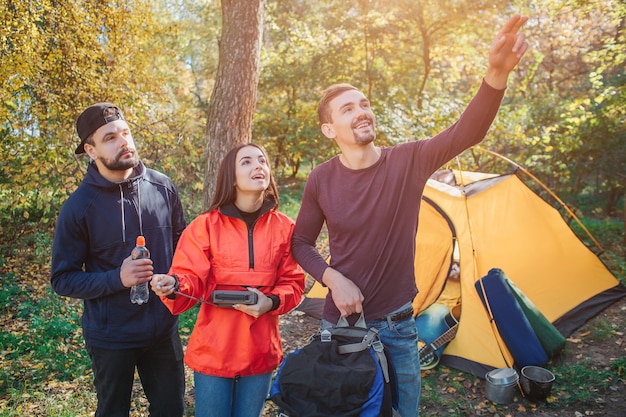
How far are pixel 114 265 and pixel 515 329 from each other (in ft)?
10.6

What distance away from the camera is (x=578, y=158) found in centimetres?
858

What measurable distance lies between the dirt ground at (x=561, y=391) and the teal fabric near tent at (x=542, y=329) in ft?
0.53

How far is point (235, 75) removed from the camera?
443 cm

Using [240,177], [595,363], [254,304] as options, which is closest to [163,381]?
[254,304]

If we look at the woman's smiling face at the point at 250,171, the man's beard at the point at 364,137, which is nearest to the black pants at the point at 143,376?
the woman's smiling face at the point at 250,171

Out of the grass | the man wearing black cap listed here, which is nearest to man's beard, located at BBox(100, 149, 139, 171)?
the man wearing black cap

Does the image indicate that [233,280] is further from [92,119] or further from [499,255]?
[499,255]

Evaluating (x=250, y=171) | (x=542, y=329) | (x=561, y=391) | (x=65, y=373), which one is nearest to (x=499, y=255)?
(x=542, y=329)

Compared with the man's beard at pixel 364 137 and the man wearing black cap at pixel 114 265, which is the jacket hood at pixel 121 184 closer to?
the man wearing black cap at pixel 114 265

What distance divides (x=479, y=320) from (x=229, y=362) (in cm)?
275

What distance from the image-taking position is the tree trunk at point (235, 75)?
4422 mm

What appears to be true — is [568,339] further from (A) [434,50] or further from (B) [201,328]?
(A) [434,50]

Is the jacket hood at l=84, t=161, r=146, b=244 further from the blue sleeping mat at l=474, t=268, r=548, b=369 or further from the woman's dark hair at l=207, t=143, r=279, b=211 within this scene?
the blue sleeping mat at l=474, t=268, r=548, b=369

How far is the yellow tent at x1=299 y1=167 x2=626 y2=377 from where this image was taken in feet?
14.1
